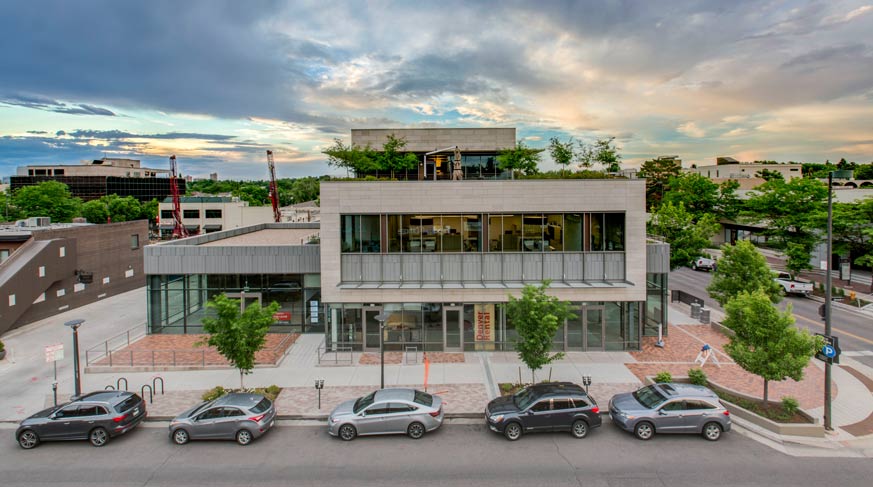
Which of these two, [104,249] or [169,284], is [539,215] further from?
[104,249]

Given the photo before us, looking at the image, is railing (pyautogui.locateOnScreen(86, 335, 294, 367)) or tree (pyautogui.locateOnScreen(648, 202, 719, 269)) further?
tree (pyautogui.locateOnScreen(648, 202, 719, 269))

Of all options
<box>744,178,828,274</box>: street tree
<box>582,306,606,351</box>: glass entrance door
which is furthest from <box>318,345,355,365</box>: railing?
<box>744,178,828,274</box>: street tree


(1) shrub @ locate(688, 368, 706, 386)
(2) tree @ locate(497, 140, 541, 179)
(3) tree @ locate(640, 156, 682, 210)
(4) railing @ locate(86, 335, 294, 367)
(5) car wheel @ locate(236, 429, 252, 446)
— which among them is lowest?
(5) car wheel @ locate(236, 429, 252, 446)


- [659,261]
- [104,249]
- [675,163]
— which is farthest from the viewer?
[675,163]

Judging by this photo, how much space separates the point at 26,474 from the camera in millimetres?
13492

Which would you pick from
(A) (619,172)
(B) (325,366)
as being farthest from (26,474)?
(A) (619,172)

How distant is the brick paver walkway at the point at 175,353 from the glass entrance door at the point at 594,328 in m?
15.6

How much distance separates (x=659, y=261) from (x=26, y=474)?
27.7 m

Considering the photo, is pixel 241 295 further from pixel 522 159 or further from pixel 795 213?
pixel 795 213

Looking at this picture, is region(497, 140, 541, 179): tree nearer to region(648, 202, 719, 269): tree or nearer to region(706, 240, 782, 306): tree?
region(706, 240, 782, 306): tree

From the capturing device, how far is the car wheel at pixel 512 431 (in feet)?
50.4

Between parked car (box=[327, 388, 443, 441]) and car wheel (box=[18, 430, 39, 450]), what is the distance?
911 cm

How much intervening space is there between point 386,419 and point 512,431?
13.4 feet

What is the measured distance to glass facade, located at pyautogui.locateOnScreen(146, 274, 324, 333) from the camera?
1094 inches
